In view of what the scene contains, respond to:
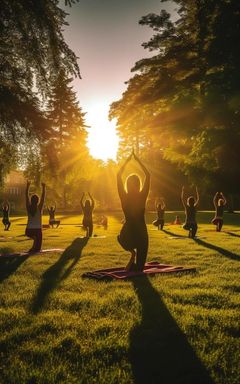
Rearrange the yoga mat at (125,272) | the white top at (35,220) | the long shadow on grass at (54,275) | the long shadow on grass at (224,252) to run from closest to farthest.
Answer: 1. the long shadow on grass at (54,275)
2. the yoga mat at (125,272)
3. the long shadow on grass at (224,252)
4. the white top at (35,220)

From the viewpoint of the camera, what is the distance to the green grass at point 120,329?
4090 millimetres

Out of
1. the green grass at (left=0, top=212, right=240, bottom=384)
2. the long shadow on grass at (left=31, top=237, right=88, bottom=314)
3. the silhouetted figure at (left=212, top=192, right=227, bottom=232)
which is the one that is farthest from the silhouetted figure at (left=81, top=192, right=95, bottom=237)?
the green grass at (left=0, top=212, right=240, bottom=384)

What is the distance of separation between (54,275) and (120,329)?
4.42m

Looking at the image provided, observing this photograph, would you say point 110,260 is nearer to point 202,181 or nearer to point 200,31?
point 200,31

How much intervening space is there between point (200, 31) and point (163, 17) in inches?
334

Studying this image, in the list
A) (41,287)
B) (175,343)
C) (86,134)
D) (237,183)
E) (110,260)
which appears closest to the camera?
(175,343)

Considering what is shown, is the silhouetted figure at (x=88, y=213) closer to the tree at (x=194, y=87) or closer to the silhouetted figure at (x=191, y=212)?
the silhouetted figure at (x=191, y=212)

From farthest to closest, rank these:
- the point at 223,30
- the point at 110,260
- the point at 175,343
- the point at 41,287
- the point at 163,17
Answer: the point at 163,17
the point at 223,30
the point at 110,260
the point at 41,287
the point at 175,343

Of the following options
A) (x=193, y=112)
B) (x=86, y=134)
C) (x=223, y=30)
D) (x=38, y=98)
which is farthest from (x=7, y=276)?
(x=86, y=134)

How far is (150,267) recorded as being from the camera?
10.2 meters

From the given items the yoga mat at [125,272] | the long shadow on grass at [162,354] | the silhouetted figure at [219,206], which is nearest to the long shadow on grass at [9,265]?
the yoga mat at [125,272]

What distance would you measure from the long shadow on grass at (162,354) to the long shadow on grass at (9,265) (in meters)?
4.46

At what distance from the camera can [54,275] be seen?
9.52m

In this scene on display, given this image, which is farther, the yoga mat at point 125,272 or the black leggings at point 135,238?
the black leggings at point 135,238
